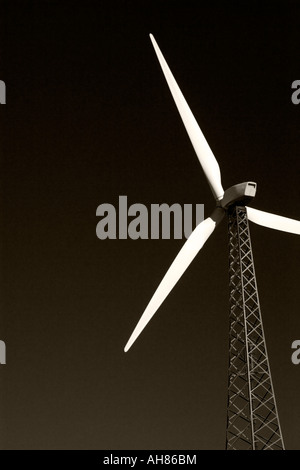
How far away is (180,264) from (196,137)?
6603 mm

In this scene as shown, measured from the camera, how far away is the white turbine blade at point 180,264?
102 ft

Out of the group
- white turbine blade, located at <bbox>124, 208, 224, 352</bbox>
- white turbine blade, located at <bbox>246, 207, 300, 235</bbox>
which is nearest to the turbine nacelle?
white turbine blade, located at <bbox>124, 208, 224, 352</bbox>

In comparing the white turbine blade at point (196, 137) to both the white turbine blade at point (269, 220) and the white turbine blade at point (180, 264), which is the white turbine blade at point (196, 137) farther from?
the white turbine blade at point (269, 220)

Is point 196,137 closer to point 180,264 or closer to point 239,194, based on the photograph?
point 239,194

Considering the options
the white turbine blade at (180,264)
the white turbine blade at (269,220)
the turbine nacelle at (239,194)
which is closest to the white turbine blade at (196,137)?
the turbine nacelle at (239,194)

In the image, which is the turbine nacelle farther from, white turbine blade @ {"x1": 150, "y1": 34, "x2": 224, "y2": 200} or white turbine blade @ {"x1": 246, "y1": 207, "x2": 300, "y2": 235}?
white turbine blade @ {"x1": 246, "y1": 207, "x2": 300, "y2": 235}

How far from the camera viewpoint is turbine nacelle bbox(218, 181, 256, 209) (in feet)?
108

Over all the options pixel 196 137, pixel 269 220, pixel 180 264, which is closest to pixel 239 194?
pixel 269 220

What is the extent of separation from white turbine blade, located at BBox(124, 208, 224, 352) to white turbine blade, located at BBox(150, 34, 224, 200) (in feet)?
5.03

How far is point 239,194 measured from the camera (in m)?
33.4
